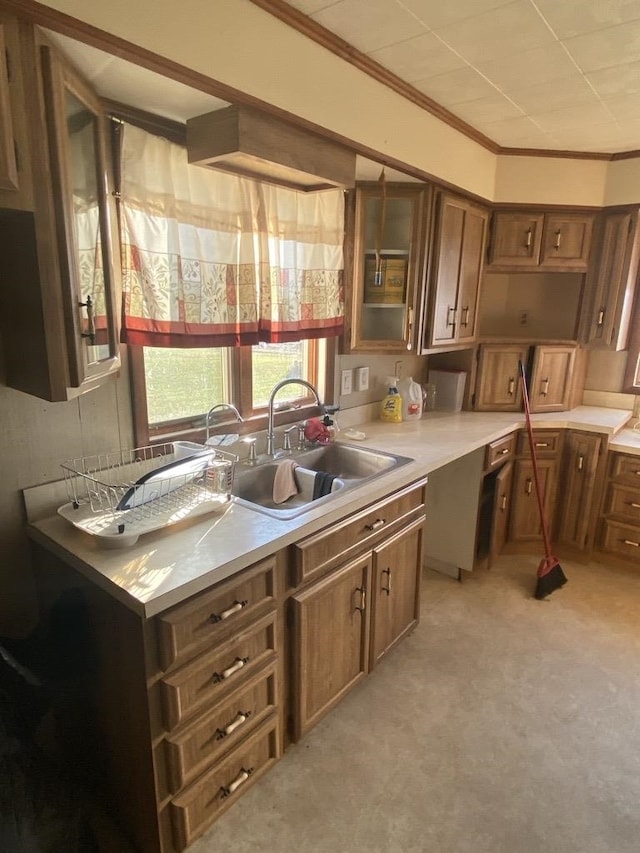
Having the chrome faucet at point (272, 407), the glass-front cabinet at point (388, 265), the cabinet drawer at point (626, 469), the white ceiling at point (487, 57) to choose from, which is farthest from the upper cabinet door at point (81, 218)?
the cabinet drawer at point (626, 469)

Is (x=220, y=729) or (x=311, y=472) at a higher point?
(x=311, y=472)

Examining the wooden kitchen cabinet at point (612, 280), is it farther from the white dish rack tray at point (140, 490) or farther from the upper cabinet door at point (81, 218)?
the upper cabinet door at point (81, 218)

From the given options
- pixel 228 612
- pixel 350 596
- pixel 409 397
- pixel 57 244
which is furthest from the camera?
pixel 409 397

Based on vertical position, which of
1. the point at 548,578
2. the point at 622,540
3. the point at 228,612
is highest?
the point at 228,612

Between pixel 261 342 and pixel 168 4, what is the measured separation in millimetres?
1097

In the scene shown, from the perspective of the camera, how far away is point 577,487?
9.80 ft

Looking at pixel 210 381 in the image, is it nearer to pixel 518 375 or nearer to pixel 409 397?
pixel 409 397

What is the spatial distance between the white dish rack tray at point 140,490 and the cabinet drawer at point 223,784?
71cm

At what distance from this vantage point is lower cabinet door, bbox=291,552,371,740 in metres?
1.64

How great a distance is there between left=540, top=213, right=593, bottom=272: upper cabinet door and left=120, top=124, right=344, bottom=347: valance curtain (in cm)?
142

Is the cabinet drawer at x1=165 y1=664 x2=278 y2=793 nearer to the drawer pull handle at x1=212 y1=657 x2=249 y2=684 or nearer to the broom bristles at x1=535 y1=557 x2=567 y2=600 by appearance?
the drawer pull handle at x1=212 y1=657 x2=249 y2=684

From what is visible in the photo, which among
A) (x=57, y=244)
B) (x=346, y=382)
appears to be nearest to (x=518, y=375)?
(x=346, y=382)

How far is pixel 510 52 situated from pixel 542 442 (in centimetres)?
198

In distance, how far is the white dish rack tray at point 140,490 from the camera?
4.63 ft
